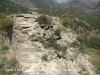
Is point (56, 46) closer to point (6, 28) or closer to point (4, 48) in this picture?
point (4, 48)

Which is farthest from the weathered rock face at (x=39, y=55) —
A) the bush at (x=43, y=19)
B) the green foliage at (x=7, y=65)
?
the bush at (x=43, y=19)

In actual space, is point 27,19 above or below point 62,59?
above

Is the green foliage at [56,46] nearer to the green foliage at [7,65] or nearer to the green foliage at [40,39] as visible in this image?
the green foliage at [40,39]

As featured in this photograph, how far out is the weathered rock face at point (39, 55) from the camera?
20.7m

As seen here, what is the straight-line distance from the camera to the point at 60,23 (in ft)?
119

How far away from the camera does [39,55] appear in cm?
2269

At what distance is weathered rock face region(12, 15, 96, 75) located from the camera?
68.0 feet

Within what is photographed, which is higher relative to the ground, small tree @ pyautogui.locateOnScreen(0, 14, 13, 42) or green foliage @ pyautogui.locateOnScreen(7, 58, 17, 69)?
small tree @ pyautogui.locateOnScreen(0, 14, 13, 42)

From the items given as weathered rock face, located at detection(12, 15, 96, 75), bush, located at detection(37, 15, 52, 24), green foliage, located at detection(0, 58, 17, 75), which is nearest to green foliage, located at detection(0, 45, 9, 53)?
weathered rock face, located at detection(12, 15, 96, 75)

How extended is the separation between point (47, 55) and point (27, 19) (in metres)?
11.0

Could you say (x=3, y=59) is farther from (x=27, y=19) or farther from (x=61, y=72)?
(x=27, y=19)

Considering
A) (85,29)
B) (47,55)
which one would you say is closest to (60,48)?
(47,55)

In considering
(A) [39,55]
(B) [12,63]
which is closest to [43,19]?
(A) [39,55]

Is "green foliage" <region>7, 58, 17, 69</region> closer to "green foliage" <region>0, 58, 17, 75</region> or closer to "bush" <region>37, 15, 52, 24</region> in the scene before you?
"green foliage" <region>0, 58, 17, 75</region>
